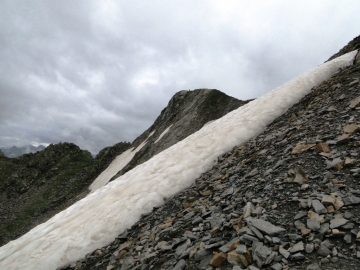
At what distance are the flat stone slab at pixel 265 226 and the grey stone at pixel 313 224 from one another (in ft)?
1.48

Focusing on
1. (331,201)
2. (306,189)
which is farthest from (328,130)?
(331,201)

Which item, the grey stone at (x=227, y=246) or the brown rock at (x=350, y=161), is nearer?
the grey stone at (x=227, y=246)

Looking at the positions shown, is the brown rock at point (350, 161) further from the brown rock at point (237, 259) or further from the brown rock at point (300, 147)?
the brown rock at point (237, 259)

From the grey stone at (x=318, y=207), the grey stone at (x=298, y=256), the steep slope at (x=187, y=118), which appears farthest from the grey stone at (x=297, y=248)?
the steep slope at (x=187, y=118)

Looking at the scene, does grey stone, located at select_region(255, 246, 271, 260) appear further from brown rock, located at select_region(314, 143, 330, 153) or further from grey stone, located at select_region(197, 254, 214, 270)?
brown rock, located at select_region(314, 143, 330, 153)

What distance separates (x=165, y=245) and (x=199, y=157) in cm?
629

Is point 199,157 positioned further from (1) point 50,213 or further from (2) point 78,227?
(1) point 50,213

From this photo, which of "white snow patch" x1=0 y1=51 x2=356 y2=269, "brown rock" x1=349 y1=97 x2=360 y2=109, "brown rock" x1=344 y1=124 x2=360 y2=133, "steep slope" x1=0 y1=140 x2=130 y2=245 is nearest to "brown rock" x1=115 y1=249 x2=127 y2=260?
"white snow patch" x1=0 y1=51 x2=356 y2=269

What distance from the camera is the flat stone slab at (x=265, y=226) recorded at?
4121mm

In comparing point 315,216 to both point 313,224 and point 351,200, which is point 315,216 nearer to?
point 313,224

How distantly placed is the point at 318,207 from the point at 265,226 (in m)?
1.08

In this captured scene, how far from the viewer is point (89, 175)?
4181cm

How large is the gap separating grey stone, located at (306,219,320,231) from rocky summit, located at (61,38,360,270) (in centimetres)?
2

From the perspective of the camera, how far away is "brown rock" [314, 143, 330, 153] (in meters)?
6.20
